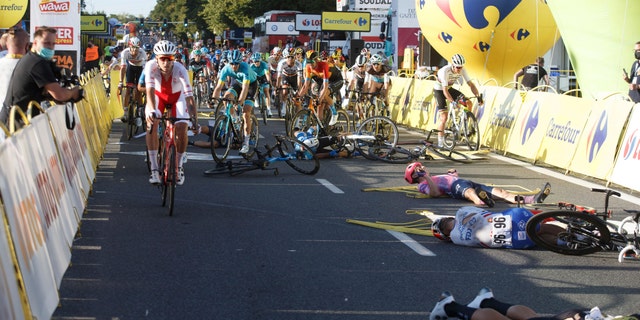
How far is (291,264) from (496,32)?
21.6m

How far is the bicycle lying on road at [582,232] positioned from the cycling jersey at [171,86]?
5162 mm

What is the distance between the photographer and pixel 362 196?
13.2 meters

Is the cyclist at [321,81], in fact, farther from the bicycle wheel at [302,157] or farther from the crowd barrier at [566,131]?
the bicycle wheel at [302,157]

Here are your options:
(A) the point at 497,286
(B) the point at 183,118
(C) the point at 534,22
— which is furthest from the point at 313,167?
(C) the point at 534,22

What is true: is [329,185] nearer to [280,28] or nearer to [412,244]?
[412,244]

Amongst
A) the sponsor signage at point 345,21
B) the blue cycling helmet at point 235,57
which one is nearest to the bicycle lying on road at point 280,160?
the blue cycling helmet at point 235,57

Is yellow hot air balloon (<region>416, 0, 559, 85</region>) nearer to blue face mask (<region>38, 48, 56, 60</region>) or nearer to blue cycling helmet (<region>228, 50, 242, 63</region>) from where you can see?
blue cycling helmet (<region>228, 50, 242, 63</region>)

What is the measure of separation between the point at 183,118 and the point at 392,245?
11.7 ft

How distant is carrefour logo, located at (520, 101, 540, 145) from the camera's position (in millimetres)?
17984

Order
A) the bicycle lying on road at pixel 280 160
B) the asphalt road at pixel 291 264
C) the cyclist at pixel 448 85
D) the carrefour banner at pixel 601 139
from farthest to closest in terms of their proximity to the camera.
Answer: the cyclist at pixel 448 85, the bicycle lying on road at pixel 280 160, the carrefour banner at pixel 601 139, the asphalt road at pixel 291 264

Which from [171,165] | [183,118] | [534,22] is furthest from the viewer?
[534,22]

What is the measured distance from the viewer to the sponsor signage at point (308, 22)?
5897 centimetres

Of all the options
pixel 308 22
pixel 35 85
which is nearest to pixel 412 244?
pixel 35 85

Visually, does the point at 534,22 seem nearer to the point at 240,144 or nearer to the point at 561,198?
the point at 240,144
